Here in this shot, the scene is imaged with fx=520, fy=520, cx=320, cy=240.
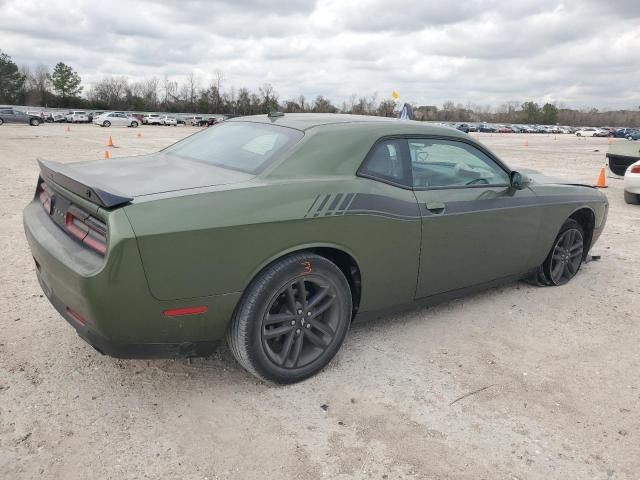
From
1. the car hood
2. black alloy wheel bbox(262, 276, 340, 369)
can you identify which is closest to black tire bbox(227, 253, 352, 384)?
black alloy wheel bbox(262, 276, 340, 369)

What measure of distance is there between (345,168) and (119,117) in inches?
2014

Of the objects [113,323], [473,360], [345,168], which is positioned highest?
[345,168]

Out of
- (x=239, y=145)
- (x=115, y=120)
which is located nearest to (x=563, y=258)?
(x=239, y=145)

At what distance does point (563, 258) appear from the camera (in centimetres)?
482

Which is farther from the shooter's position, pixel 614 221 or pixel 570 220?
pixel 614 221

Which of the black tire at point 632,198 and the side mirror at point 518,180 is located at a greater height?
the side mirror at point 518,180

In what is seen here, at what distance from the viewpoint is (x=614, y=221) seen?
7832mm

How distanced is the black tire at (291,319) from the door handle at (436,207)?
813mm

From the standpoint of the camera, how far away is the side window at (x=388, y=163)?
Result: 3.27 m

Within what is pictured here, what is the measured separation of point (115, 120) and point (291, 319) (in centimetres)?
5073

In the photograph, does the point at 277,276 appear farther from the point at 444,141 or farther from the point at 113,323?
the point at 444,141

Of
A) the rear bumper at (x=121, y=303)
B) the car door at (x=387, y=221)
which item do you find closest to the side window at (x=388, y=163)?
the car door at (x=387, y=221)

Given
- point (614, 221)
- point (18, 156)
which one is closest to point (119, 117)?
Result: point (18, 156)

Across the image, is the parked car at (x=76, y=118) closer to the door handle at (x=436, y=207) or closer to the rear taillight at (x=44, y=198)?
the rear taillight at (x=44, y=198)
